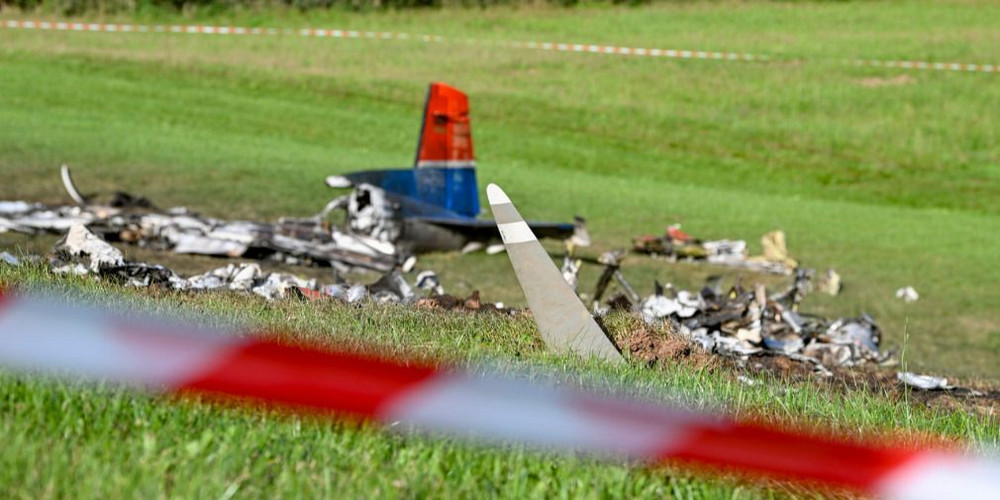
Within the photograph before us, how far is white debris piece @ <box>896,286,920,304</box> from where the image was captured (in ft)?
43.0

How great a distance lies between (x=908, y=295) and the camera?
1320 centimetres

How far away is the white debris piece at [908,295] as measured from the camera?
13.1 metres

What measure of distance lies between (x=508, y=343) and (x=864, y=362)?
4.91 m

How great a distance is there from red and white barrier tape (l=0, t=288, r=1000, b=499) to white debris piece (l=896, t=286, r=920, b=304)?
423 inches

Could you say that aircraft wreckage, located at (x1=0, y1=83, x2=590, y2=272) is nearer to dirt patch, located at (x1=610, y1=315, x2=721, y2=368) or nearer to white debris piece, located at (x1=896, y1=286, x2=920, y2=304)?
white debris piece, located at (x1=896, y1=286, x2=920, y2=304)

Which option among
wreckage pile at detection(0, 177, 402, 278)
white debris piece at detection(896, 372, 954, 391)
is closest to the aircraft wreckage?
wreckage pile at detection(0, 177, 402, 278)

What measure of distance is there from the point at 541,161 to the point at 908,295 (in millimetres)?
10126

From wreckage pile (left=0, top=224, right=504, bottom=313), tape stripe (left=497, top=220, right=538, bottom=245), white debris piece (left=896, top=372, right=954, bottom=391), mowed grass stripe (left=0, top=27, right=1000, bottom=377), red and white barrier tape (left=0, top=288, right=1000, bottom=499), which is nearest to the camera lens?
red and white barrier tape (left=0, top=288, right=1000, bottom=499)

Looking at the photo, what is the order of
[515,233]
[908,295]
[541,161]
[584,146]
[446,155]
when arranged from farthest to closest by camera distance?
[584,146] < [541,161] < [446,155] < [908,295] < [515,233]

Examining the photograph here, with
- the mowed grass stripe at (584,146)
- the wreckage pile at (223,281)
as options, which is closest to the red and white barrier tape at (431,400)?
the wreckage pile at (223,281)

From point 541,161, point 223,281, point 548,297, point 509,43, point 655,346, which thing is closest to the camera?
point 548,297

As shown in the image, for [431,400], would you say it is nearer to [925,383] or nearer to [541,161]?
[925,383]

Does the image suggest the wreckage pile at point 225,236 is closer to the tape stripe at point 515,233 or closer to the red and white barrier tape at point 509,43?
the tape stripe at point 515,233

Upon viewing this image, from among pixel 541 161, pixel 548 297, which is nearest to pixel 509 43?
pixel 541 161
